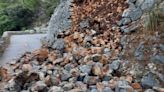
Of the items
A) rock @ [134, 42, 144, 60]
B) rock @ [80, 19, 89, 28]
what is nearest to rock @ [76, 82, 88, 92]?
rock @ [134, 42, 144, 60]

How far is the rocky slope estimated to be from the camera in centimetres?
575

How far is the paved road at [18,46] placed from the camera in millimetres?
9788

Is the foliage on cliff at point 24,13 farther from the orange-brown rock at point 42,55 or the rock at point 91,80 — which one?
the rock at point 91,80

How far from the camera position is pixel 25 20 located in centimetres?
1855

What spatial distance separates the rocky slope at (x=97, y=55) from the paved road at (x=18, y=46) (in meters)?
1.99

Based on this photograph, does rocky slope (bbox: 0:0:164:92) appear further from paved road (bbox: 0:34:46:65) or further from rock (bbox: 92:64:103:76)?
paved road (bbox: 0:34:46:65)

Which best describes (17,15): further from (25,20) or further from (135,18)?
(135,18)

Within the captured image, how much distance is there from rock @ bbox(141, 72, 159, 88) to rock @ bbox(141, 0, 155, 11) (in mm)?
1471

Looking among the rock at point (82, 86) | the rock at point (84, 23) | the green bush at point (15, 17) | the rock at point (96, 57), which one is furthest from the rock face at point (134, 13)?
the green bush at point (15, 17)

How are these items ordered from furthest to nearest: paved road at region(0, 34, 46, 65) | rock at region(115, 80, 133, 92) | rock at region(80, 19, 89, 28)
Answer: paved road at region(0, 34, 46, 65), rock at region(80, 19, 89, 28), rock at region(115, 80, 133, 92)

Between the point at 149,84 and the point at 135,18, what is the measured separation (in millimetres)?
1677

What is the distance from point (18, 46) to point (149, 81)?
6256 millimetres

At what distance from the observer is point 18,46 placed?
11.4 meters

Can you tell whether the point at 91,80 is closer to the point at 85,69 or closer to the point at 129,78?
the point at 85,69
